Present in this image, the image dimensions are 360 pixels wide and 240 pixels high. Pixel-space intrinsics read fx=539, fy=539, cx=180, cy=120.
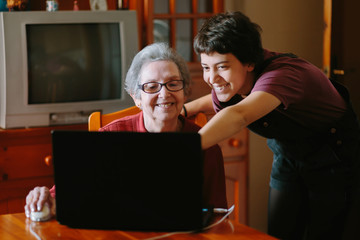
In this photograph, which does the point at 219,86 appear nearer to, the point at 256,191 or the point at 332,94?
the point at 332,94

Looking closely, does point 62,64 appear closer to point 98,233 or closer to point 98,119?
point 98,119

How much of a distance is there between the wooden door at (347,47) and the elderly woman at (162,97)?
162 centimetres

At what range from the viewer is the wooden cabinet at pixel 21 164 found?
108 inches

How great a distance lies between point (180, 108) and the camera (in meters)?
1.83

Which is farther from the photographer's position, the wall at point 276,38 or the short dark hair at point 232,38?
the wall at point 276,38

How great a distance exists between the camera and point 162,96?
1789mm

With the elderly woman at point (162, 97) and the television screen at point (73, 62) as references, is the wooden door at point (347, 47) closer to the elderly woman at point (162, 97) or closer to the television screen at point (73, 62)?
the television screen at point (73, 62)

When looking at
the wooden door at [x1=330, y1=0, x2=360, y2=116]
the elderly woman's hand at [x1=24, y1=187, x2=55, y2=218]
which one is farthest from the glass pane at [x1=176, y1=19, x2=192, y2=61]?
the elderly woman's hand at [x1=24, y1=187, x2=55, y2=218]

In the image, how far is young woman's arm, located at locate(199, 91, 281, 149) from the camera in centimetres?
138

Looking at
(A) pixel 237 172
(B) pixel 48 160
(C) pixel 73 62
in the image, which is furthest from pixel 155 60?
(A) pixel 237 172

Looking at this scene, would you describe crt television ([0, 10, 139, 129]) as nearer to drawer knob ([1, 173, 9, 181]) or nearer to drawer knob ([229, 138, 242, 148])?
drawer knob ([1, 173, 9, 181])

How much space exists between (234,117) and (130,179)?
337 mm

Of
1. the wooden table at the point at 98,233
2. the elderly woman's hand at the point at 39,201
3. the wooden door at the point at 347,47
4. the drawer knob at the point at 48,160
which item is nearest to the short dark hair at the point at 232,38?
the wooden table at the point at 98,233

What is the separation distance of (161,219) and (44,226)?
0.33m
